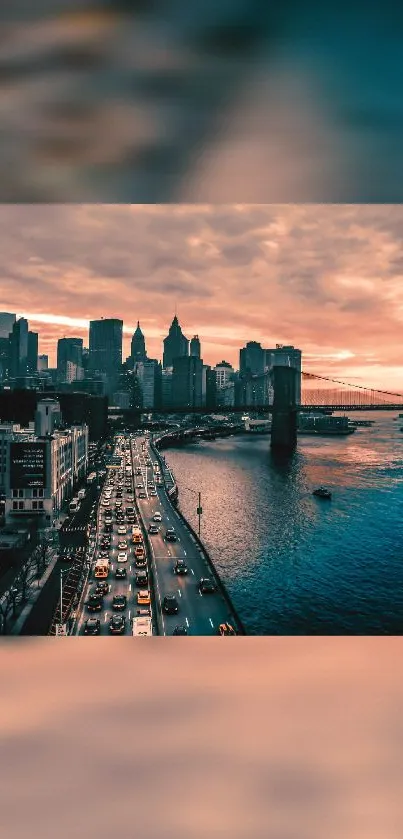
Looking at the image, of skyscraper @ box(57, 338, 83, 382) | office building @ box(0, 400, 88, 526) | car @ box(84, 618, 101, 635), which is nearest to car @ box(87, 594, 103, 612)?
car @ box(84, 618, 101, 635)

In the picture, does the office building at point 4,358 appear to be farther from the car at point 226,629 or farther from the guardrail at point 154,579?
the car at point 226,629

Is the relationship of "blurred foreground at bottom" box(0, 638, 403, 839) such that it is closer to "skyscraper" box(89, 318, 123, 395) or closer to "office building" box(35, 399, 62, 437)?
"office building" box(35, 399, 62, 437)

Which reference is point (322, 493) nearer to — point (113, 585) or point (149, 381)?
point (113, 585)

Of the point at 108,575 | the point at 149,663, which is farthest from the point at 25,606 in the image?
the point at 149,663

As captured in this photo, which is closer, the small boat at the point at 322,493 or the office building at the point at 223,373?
the small boat at the point at 322,493

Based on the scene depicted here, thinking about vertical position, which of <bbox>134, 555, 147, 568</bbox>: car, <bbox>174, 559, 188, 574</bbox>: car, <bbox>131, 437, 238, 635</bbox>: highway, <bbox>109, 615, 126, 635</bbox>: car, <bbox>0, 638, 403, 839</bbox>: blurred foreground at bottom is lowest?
<bbox>131, 437, 238, 635</bbox>: highway

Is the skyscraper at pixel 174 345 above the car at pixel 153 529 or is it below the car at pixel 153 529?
above

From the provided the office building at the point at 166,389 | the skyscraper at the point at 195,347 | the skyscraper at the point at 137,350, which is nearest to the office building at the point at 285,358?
the skyscraper at the point at 195,347
